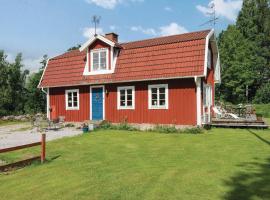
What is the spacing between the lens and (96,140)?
14.9m

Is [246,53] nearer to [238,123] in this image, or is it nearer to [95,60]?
[238,123]

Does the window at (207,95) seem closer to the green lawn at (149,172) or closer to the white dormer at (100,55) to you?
the white dormer at (100,55)

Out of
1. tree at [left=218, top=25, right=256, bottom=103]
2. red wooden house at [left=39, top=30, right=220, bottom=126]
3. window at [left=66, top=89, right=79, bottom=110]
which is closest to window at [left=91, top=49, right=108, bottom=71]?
red wooden house at [left=39, top=30, right=220, bottom=126]

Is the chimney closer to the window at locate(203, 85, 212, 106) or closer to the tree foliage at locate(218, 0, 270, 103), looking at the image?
the window at locate(203, 85, 212, 106)

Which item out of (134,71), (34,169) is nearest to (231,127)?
(134,71)

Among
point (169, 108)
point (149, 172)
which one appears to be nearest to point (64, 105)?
point (169, 108)

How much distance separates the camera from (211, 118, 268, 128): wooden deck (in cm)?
1853

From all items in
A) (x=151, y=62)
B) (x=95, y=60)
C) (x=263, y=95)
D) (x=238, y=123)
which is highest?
(x=95, y=60)

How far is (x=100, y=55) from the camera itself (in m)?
21.6

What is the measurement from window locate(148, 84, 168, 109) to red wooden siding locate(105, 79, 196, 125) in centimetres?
22

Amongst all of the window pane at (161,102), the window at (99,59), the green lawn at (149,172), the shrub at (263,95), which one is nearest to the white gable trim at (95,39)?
the window at (99,59)

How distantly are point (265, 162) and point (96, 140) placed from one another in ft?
25.5

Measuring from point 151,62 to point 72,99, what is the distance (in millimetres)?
6841

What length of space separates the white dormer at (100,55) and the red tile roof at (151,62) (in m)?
0.36
